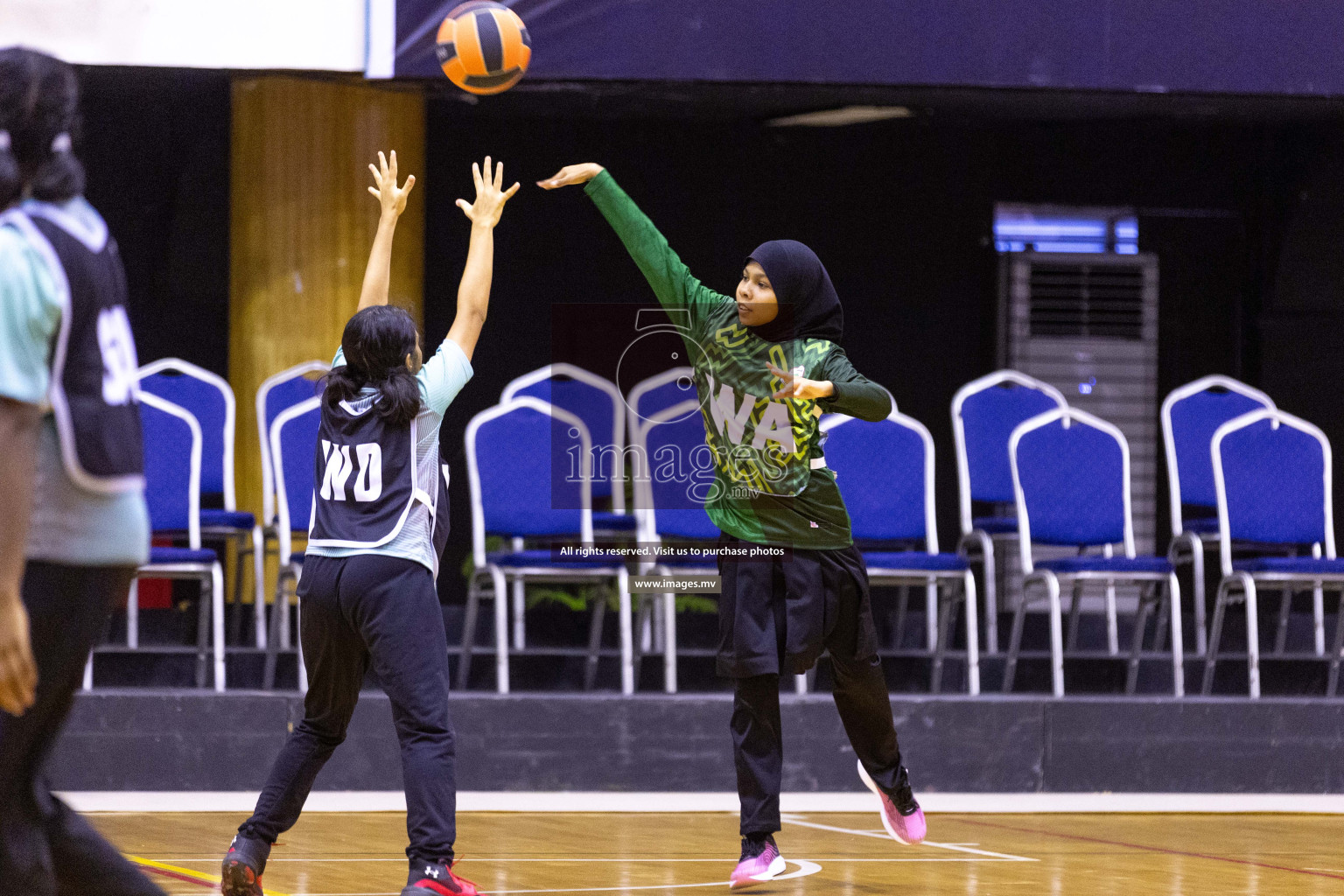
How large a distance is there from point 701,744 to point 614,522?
1003mm

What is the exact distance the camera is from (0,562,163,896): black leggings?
2555 millimetres

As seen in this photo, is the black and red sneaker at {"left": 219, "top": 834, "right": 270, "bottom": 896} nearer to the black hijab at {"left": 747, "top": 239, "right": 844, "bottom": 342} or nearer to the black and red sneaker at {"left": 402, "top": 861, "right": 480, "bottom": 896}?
the black and red sneaker at {"left": 402, "top": 861, "right": 480, "bottom": 896}

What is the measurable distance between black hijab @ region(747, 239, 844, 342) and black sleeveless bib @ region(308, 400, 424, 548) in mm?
1109

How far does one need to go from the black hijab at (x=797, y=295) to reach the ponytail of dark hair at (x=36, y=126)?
7.15ft

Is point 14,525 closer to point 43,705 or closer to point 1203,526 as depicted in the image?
point 43,705

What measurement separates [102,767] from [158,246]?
12.0ft

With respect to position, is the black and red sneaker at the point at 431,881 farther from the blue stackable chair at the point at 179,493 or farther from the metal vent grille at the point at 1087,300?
the metal vent grille at the point at 1087,300

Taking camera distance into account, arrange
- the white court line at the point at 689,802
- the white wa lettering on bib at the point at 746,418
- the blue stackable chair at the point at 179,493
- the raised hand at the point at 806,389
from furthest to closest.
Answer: the blue stackable chair at the point at 179,493
the white court line at the point at 689,802
the white wa lettering on bib at the point at 746,418
the raised hand at the point at 806,389

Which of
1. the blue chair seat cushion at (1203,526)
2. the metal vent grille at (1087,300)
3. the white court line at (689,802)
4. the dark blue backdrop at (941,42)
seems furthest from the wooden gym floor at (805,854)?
the metal vent grille at (1087,300)

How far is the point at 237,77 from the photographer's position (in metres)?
7.71

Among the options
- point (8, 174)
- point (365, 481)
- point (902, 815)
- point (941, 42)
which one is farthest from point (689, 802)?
point (8, 174)

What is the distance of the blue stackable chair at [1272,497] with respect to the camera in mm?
7145

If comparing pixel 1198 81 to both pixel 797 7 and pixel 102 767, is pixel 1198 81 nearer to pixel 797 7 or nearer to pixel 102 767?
pixel 797 7

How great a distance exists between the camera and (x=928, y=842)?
17.7 feet
